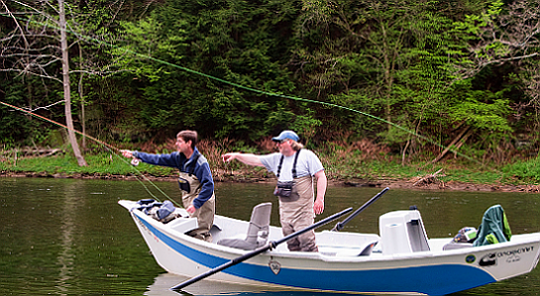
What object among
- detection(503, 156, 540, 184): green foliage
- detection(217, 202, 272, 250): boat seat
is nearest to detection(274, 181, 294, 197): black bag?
detection(217, 202, 272, 250): boat seat

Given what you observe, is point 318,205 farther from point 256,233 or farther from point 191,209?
point 191,209

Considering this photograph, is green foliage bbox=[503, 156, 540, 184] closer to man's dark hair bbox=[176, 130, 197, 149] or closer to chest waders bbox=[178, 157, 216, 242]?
chest waders bbox=[178, 157, 216, 242]

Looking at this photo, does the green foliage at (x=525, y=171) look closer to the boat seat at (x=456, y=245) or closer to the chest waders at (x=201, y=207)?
the boat seat at (x=456, y=245)

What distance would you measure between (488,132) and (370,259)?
1028 centimetres

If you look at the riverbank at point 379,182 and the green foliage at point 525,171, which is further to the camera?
the green foliage at point 525,171

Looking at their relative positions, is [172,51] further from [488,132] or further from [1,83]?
[488,132]

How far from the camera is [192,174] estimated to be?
15.3 ft

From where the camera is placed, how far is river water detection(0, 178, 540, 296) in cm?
489

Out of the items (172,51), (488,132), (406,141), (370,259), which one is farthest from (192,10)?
(370,259)

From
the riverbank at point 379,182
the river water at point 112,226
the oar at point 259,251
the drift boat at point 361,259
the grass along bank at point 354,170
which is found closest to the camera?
the drift boat at point 361,259

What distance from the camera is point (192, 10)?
687 inches

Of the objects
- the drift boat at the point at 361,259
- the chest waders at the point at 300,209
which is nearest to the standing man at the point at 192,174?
the drift boat at the point at 361,259

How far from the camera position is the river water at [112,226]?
4887 millimetres

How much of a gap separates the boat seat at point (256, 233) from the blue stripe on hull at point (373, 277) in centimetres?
17
